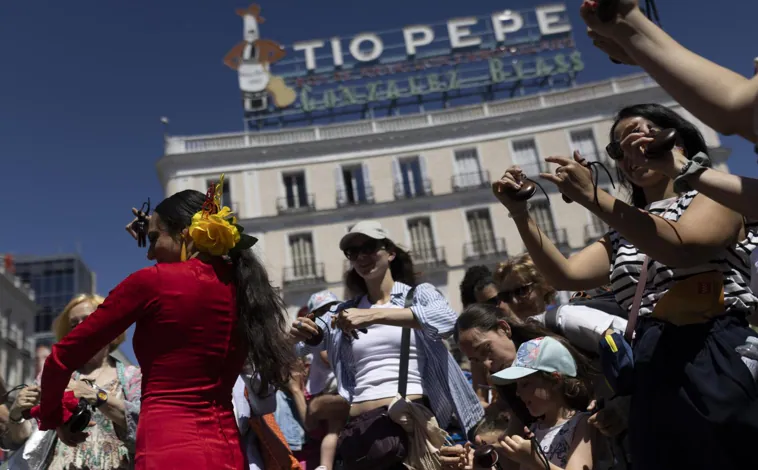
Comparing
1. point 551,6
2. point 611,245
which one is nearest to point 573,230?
point 551,6

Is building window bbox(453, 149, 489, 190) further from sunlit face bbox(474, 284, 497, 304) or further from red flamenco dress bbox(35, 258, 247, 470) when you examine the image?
red flamenco dress bbox(35, 258, 247, 470)

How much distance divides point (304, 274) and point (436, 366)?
24.9m

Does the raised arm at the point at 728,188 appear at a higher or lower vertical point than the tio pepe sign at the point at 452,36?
lower

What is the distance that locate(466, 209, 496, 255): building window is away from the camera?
92.7 feet

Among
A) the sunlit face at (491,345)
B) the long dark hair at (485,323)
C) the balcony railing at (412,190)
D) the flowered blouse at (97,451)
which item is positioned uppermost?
the balcony railing at (412,190)

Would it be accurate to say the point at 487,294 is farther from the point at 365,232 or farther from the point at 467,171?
the point at 467,171

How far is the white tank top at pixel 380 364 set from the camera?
11.2 ft

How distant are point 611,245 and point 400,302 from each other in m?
1.49

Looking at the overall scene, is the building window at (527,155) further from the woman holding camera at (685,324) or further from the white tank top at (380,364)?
the woman holding camera at (685,324)

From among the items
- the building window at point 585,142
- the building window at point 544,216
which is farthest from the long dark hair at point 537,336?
the building window at point 585,142

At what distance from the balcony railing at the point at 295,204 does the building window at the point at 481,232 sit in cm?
746

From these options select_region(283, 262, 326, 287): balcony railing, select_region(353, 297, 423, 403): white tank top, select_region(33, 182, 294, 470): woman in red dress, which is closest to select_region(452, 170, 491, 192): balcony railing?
select_region(283, 262, 326, 287): balcony railing

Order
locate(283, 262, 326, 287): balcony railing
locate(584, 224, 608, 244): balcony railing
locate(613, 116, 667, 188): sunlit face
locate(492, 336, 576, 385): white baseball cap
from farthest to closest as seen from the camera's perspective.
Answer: locate(283, 262, 326, 287): balcony railing
locate(584, 224, 608, 244): balcony railing
locate(492, 336, 576, 385): white baseball cap
locate(613, 116, 667, 188): sunlit face

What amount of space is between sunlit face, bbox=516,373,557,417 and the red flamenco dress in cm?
134
